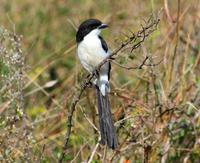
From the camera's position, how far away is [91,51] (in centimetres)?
462

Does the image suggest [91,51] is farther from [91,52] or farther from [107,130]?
[107,130]

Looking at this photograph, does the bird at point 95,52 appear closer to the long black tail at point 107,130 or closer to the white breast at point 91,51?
the white breast at point 91,51

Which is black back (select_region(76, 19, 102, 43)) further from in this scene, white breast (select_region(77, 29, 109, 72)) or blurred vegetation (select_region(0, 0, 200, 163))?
blurred vegetation (select_region(0, 0, 200, 163))

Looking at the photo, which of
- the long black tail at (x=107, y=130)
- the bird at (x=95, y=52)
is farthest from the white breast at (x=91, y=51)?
the long black tail at (x=107, y=130)

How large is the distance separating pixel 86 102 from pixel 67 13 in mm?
3107

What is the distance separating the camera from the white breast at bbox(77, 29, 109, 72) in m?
4.62

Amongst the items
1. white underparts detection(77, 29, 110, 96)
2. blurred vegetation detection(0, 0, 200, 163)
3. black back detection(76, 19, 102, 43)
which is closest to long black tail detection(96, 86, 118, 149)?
blurred vegetation detection(0, 0, 200, 163)

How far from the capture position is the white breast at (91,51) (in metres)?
4.62

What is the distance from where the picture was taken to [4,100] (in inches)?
203

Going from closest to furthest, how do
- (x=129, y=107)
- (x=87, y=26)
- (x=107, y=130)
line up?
(x=107, y=130) < (x=87, y=26) < (x=129, y=107)

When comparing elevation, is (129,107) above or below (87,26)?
below

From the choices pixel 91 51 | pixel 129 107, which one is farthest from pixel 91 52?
pixel 129 107

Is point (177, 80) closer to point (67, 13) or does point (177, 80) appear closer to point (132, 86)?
point (132, 86)

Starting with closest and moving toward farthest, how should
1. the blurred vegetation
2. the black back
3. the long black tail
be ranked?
1. the blurred vegetation
2. the long black tail
3. the black back
